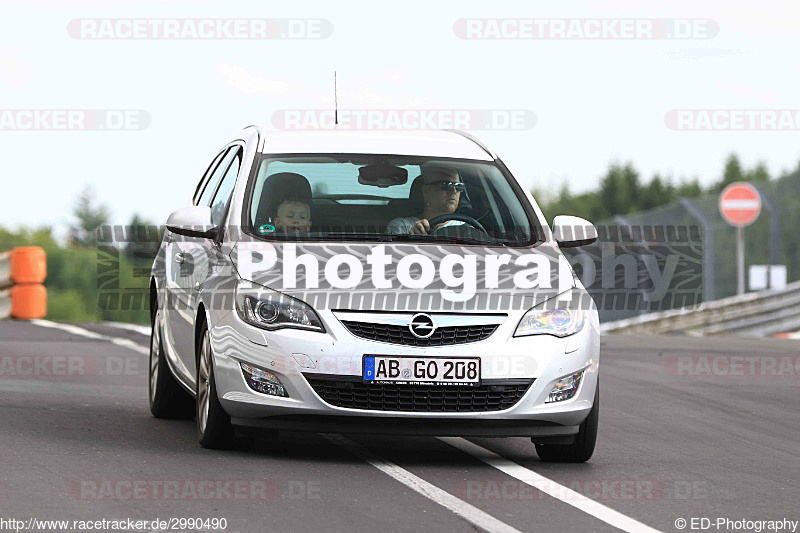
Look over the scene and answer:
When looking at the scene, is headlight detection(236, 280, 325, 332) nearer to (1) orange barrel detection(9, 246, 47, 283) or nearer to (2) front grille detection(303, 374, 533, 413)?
(2) front grille detection(303, 374, 533, 413)

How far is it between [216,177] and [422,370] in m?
3.02

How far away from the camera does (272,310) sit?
7.54 m

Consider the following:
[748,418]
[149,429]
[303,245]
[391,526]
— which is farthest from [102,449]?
[748,418]

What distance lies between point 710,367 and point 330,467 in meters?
8.42

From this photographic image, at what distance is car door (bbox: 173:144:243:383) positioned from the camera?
27.9ft

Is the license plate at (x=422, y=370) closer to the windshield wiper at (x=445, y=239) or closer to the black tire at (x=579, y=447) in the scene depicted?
the black tire at (x=579, y=447)

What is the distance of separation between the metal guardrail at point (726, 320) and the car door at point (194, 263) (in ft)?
57.0

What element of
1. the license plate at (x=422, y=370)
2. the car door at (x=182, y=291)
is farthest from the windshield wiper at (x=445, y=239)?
the car door at (x=182, y=291)

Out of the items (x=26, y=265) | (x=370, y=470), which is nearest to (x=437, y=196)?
(x=370, y=470)

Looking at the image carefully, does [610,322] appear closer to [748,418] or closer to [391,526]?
[748,418]

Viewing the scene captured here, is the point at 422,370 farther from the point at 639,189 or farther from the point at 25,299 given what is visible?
the point at 639,189

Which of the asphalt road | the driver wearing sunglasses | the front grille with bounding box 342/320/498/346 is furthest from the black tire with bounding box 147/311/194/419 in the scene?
the front grille with bounding box 342/320/498/346

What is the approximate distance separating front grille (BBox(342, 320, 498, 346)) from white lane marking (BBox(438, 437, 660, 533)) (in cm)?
78

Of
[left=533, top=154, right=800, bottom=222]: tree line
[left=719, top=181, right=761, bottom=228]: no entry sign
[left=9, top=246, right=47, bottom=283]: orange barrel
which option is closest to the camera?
[left=9, top=246, right=47, bottom=283]: orange barrel
